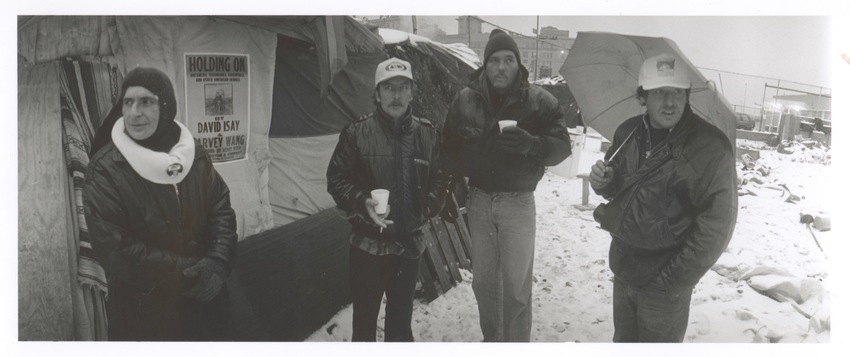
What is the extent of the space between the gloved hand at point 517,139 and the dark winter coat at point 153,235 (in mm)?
1283

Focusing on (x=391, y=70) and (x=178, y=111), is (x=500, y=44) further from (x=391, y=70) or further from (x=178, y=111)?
(x=178, y=111)

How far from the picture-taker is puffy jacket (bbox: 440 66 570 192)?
2.57m

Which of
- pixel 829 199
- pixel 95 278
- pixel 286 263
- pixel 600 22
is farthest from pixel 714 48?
pixel 95 278

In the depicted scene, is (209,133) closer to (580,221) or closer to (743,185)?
(580,221)

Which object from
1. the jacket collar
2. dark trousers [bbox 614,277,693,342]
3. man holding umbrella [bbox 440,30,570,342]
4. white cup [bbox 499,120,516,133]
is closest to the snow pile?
the jacket collar

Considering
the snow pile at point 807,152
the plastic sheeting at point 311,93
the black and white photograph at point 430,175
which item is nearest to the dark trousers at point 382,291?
the black and white photograph at point 430,175

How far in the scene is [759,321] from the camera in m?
2.78

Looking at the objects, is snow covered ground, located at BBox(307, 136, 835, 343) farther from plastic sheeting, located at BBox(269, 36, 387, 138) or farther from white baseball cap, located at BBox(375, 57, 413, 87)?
plastic sheeting, located at BBox(269, 36, 387, 138)

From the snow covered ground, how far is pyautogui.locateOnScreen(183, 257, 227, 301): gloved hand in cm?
62

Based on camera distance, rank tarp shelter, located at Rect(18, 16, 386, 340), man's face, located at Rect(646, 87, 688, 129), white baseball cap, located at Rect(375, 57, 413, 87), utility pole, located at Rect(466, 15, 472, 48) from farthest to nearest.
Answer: utility pole, located at Rect(466, 15, 472, 48)
white baseball cap, located at Rect(375, 57, 413, 87)
man's face, located at Rect(646, 87, 688, 129)
tarp shelter, located at Rect(18, 16, 386, 340)

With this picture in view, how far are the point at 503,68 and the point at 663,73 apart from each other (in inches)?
27.9

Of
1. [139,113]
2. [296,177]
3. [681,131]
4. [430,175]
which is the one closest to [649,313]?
[681,131]

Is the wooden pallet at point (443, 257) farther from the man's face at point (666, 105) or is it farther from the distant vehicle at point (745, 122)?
the distant vehicle at point (745, 122)

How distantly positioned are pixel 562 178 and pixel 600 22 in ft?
2.48
